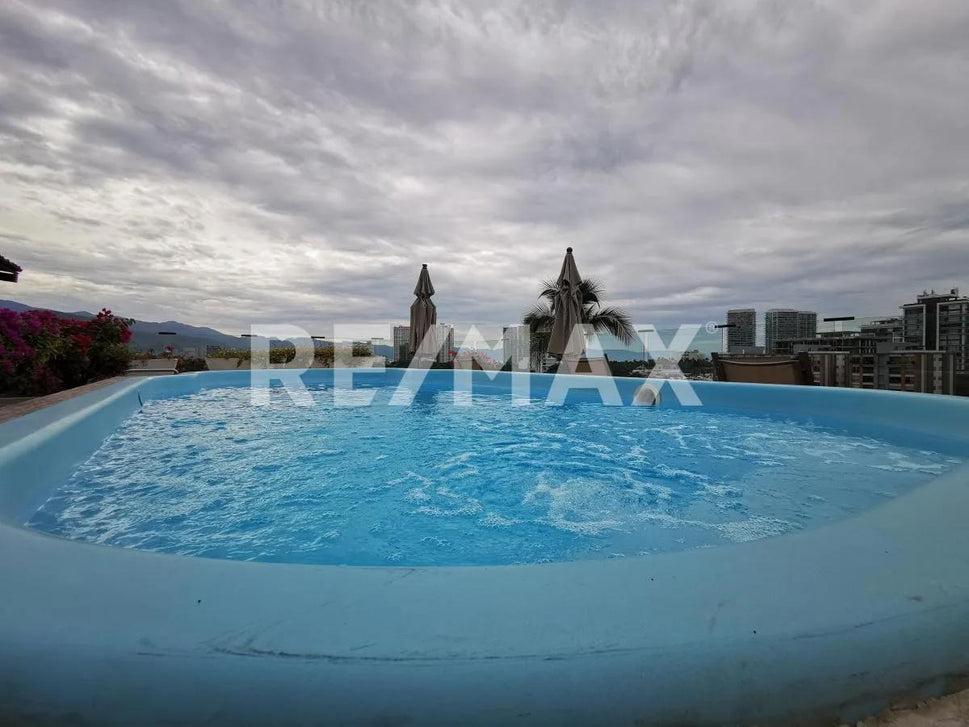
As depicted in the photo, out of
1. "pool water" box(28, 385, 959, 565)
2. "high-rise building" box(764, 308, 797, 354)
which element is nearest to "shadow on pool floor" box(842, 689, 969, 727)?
"pool water" box(28, 385, 959, 565)

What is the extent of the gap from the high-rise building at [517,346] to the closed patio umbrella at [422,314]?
6.40 feet

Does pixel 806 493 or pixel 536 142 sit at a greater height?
pixel 536 142

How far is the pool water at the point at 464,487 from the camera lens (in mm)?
2154

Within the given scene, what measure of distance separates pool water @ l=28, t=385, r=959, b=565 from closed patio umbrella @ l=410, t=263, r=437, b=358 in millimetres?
5795

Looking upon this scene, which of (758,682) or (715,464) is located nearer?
(758,682)

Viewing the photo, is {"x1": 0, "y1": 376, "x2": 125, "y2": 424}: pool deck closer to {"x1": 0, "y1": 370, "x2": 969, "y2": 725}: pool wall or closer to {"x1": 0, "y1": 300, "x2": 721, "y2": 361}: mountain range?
{"x1": 0, "y1": 370, "x2": 969, "y2": 725}: pool wall

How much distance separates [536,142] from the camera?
749 cm

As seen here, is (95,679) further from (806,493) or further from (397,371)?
(397,371)

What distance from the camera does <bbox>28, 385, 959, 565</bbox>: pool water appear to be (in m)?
2.15

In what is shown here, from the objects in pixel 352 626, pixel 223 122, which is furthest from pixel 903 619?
pixel 223 122

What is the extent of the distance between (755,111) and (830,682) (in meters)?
7.87

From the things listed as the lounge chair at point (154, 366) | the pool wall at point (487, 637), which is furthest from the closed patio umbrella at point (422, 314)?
the pool wall at point (487, 637)

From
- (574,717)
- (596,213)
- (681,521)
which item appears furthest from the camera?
(596,213)

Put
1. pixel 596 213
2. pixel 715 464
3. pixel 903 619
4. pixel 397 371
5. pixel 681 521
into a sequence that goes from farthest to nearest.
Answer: pixel 397 371
pixel 596 213
pixel 715 464
pixel 681 521
pixel 903 619
